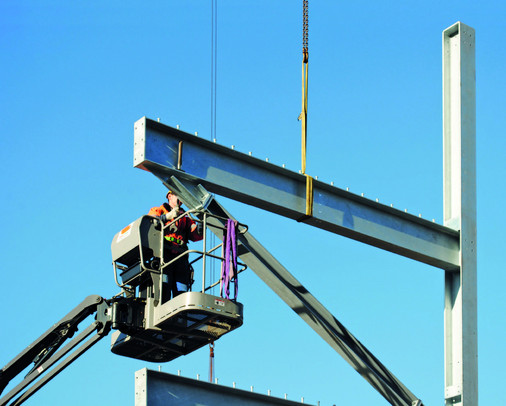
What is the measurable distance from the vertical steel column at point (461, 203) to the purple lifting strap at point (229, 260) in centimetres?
421

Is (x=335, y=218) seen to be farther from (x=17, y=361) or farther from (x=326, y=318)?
(x=17, y=361)

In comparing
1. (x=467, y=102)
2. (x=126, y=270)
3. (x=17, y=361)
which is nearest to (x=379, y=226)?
(x=467, y=102)

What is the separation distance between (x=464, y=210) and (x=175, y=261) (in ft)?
16.8

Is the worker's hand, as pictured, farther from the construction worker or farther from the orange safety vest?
the orange safety vest

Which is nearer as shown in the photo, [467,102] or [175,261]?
[175,261]

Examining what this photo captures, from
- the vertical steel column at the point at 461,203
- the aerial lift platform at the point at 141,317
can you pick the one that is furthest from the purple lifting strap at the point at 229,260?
the vertical steel column at the point at 461,203

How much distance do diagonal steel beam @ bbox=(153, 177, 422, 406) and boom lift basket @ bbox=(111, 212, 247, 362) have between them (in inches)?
42.5

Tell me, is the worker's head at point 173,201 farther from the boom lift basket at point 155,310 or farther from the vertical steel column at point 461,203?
the vertical steel column at point 461,203

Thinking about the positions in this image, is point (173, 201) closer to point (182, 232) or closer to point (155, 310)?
point (182, 232)

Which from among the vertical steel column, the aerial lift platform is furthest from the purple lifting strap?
the vertical steel column

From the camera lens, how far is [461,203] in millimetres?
21156

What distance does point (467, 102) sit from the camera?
21.8 metres

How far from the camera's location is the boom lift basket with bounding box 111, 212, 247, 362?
1809 cm

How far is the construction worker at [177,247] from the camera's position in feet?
63.1
